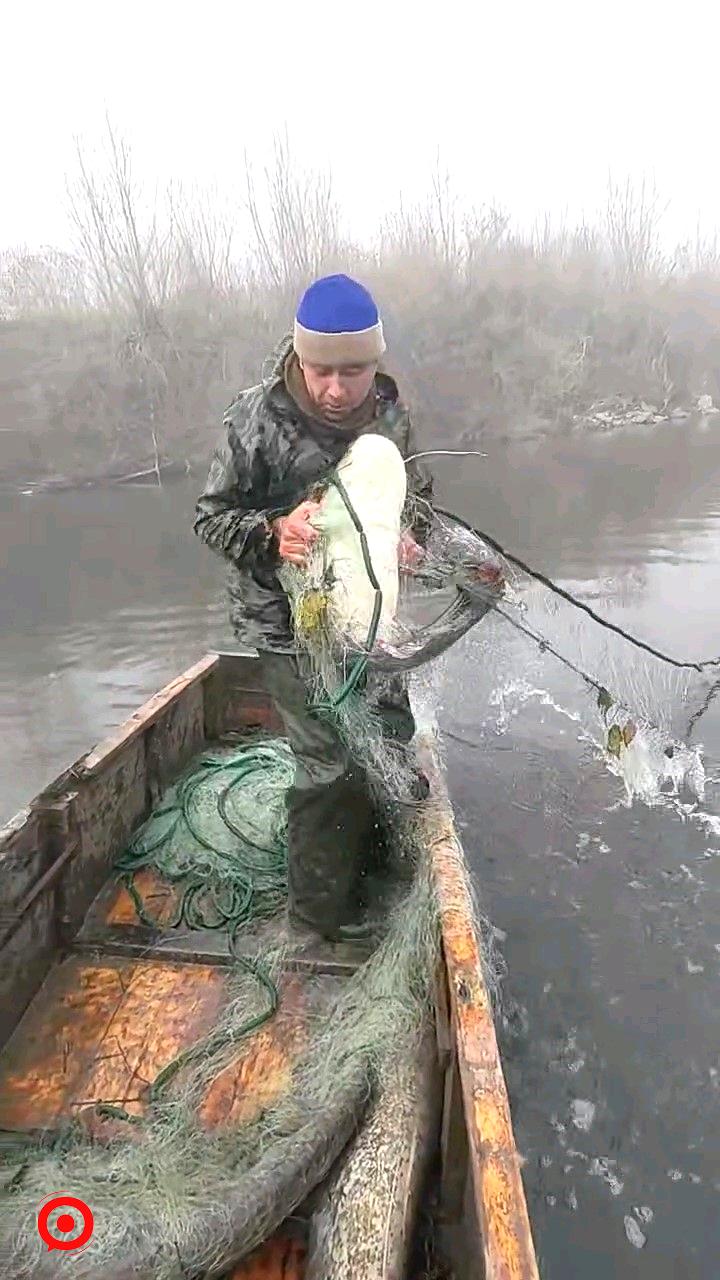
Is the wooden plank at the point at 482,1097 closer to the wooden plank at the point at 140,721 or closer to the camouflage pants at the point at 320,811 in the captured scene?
the camouflage pants at the point at 320,811

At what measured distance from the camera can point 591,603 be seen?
12.9 m

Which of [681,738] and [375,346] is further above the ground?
[375,346]

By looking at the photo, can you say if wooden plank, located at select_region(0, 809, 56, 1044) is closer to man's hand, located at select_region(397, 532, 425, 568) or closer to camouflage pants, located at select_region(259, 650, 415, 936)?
camouflage pants, located at select_region(259, 650, 415, 936)

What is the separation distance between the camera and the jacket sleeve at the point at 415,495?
10.6ft

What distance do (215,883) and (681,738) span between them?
15.9 feet

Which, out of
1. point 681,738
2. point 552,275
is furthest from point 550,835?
point 552,275

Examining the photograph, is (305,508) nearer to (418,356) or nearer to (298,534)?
(298,534)

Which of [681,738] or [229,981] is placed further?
[681,738]

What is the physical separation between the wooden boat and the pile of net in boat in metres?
0.07

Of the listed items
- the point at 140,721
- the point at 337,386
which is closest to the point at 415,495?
the point at 337,386

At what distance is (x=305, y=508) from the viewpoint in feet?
9.55

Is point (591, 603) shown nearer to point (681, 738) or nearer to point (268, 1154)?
point (681, 738)

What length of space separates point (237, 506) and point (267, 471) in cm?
16

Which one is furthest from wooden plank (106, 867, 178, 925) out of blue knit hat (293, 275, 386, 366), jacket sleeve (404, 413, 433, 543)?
blue knit hat (293, 275, 386, 366)
